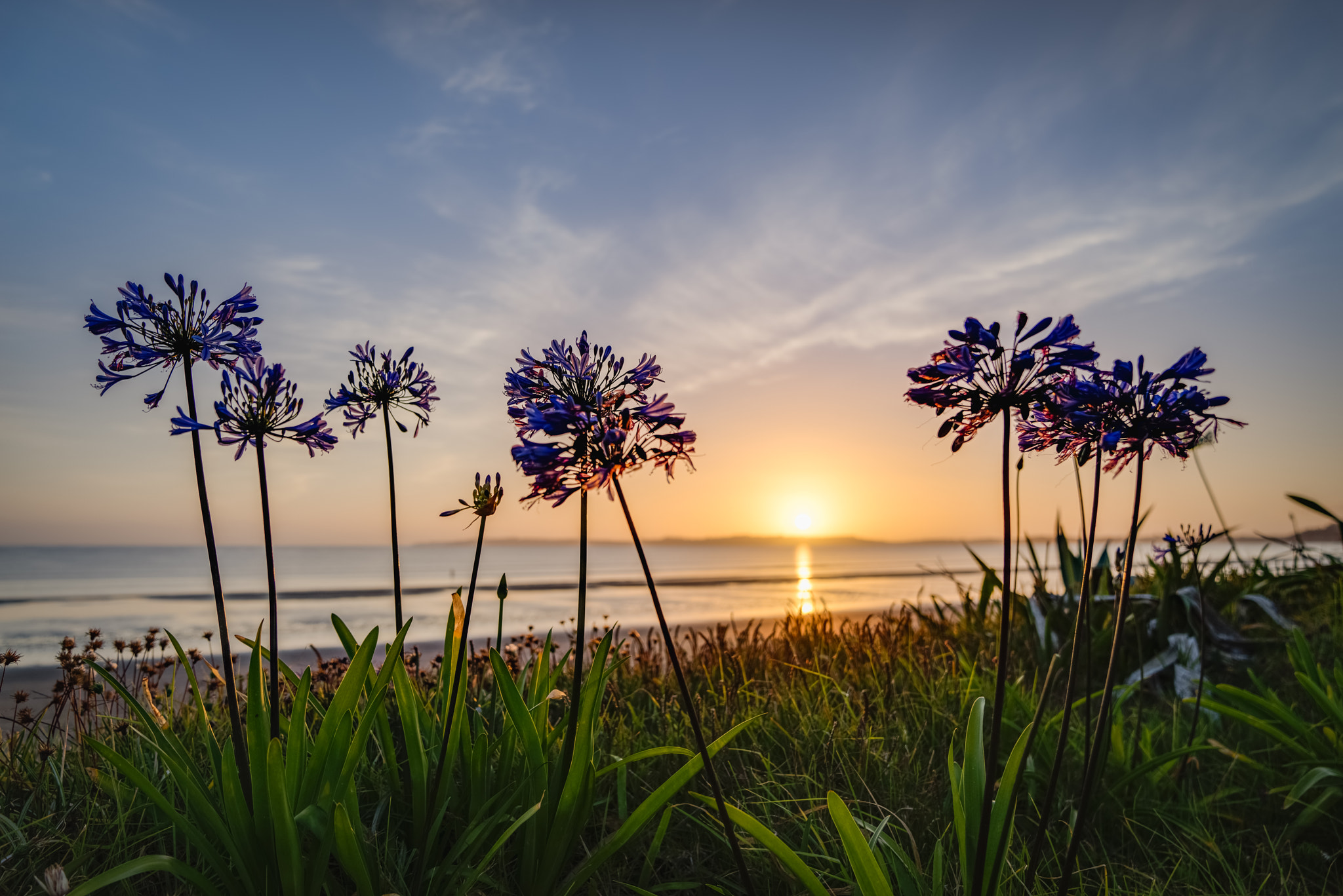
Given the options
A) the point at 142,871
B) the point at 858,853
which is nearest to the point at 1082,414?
the point at 858,853

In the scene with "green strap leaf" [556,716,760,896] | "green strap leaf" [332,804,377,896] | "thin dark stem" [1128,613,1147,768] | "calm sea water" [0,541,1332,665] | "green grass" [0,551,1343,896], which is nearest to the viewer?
"green strap leaf" [332,804,377,896]

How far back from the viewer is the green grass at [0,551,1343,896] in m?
2.76

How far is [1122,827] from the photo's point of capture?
346 cm

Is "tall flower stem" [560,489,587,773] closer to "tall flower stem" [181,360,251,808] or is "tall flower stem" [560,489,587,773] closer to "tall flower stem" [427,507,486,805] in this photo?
"tall flower stem" [427,507,486,805]

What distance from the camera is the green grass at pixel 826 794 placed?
9.05ft

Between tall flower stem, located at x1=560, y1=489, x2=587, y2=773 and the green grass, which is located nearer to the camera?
tall flower stem, located at x1=560, y1=489, x2=587, y2=773

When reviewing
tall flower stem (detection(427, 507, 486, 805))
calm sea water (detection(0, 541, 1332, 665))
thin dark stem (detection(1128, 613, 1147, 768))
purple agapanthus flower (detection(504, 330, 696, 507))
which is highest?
purple agapanthus flower (detection(504, 330, 696, 507))

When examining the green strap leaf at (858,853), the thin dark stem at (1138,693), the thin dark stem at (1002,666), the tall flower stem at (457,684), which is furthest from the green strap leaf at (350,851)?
the thin dark stem at (1138,693)

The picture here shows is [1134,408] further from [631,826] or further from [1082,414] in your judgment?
[631,826]

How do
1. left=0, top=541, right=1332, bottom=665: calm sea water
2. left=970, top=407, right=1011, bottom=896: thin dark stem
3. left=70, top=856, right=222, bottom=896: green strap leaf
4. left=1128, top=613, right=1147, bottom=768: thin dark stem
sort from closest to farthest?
1. left=970, top=407, right=1011, bottom=896: thin dark stem
2. left=70, top=856, right=222, bottom=896: green strap leaf
3. left=1128, top=613, right=1147, bottom=768: thin dark stem
4. left=0, top=541, right=1332, bottom=665: calm sea water

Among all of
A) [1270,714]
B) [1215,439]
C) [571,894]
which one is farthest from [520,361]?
[1270,714]

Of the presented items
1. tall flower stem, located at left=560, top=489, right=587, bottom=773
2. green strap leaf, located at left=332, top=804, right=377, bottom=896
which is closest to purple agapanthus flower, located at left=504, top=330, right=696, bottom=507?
tall flower stem, located at left=560, top=489, right=587, bottom=773

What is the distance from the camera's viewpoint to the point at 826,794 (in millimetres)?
3176

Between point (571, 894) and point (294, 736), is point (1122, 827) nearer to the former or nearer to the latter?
point (571, 894)
